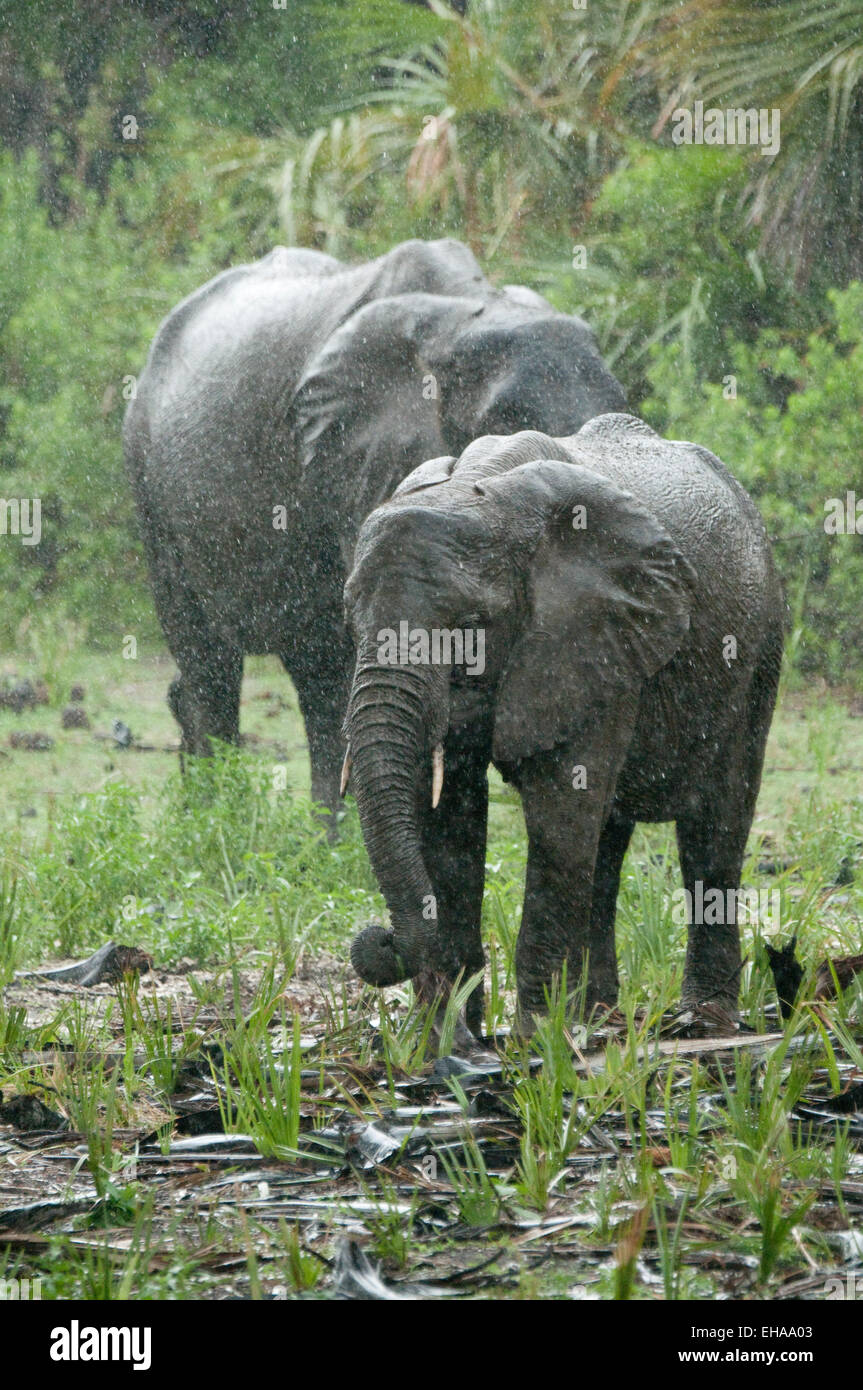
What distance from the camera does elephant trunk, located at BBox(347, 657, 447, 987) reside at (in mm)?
4328

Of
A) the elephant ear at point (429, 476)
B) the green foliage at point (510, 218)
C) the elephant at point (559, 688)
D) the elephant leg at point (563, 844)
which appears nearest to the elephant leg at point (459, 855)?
the elephant at point (559, 688)

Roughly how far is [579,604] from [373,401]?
280 centimetres

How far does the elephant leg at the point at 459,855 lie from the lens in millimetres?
4926

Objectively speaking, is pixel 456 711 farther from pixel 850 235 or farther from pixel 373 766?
pixel 850 235

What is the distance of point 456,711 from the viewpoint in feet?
15.3

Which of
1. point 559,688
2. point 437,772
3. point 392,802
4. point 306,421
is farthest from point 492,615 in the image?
point 306,421

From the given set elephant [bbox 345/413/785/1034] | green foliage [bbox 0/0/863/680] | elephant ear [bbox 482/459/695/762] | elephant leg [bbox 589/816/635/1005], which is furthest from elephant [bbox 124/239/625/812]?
green foliage [bbox 0/0/863/680]

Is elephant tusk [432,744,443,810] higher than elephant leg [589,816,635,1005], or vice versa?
elephant tusk [432,744,443,810]

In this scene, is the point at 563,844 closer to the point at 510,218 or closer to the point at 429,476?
the point at 429,476

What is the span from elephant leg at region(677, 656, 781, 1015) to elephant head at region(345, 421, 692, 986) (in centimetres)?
75

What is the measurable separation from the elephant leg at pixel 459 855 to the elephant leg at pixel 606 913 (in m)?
0.69

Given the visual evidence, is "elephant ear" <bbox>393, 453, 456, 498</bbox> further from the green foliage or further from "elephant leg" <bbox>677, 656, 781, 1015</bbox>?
the green foliage

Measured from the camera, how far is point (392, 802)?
4.32 m
